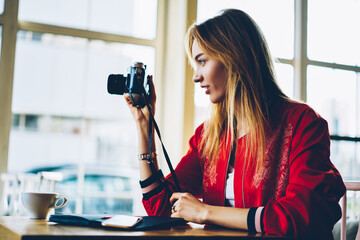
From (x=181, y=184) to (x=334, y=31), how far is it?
207 centimetres

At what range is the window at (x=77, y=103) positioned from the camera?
85.7 inches

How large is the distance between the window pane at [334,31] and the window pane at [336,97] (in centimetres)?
11

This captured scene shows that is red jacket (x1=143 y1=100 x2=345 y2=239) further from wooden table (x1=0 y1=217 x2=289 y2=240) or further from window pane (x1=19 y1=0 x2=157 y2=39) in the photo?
window pane (x1=19 y1=0 x2=157 y2=39)

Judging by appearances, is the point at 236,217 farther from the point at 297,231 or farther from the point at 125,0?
the point at 125,0

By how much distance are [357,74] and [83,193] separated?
215cm

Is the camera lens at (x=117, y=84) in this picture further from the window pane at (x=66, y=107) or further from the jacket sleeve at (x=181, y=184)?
the window pane at (x=66, y=107)

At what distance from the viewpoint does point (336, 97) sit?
2.89 metres

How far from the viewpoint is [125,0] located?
242cm

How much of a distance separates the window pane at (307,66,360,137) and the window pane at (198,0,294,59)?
24cm

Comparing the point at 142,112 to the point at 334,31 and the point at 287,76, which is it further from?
the point at 334,31

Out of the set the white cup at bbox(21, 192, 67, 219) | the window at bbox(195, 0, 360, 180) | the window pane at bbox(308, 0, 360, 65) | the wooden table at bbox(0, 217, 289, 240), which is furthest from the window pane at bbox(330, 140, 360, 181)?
the white cup at bbox(21, 192, 67, 219)

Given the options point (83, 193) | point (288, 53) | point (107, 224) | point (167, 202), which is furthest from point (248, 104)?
point (288, 53)

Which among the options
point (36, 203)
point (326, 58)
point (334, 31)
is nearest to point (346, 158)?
point (326, 58)

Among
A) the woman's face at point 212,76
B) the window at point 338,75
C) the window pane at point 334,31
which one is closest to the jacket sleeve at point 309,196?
the woman's face at point 212,76
